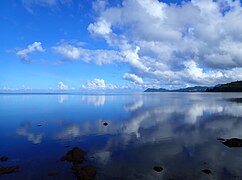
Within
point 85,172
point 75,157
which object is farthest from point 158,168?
point 75,157

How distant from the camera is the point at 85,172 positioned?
71.8 feet

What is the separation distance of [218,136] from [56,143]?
25.2 meters

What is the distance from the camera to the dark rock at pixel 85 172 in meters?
21.1

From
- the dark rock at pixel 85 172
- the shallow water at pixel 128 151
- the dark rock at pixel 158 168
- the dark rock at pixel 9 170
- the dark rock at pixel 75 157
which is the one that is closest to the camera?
the dark rock at pixel 85 172

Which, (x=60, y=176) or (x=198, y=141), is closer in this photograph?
(x=60, y=176)

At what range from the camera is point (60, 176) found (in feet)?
70.2

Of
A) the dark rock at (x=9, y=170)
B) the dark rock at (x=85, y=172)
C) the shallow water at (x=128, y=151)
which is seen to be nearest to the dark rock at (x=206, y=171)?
the shallow water at (x=128, y=151)

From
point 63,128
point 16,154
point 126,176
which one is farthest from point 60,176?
point 63,128

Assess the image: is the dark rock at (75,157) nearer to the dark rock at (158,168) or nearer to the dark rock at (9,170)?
the dark rock at (9,170)

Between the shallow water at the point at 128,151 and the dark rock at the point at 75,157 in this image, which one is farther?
the dark rock at the point at 75,157

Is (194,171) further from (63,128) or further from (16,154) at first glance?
(63,128)

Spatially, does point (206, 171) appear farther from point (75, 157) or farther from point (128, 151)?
point (75, 157)

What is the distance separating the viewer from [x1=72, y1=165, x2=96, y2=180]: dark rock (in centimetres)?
2109

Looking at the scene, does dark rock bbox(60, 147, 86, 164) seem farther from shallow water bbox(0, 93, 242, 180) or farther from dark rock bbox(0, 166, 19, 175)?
dark rock bbox(0, 166, 19, 175)
